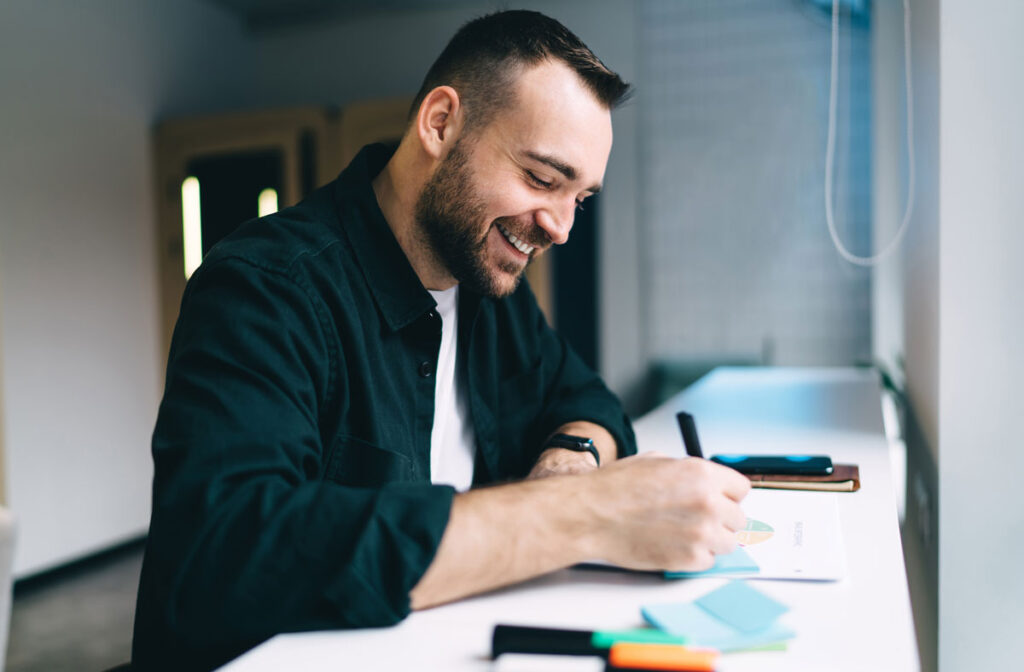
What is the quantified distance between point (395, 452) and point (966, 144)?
88 centimetres

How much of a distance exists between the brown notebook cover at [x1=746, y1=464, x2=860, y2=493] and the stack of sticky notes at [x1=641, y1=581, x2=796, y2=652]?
0.39 meters

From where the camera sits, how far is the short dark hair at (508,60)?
42.5 inches

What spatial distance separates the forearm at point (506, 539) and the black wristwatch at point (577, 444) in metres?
0.42

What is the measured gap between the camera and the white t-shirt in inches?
48.2

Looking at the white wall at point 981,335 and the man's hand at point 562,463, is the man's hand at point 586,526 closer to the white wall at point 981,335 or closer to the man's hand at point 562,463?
the man's hand at point 562,463

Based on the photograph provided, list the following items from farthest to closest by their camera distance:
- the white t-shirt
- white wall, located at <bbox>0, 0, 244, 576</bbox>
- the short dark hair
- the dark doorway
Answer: the dark doorway
white wall, located at <bbox>0, 0, 244, 576</bbox>
the white t-shirt
the short dark hair

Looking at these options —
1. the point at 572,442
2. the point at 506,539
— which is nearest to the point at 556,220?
the point at 572,442

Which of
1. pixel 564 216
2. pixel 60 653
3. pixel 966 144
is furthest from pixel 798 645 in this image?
pixel 60 653

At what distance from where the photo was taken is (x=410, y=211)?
1.17 m

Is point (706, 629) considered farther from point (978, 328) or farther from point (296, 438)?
point (978, 328)

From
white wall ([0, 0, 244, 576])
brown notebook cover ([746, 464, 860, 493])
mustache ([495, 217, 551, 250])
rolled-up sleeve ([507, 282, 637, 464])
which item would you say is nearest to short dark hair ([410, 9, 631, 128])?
mustache ([495, 217, 551, 250])

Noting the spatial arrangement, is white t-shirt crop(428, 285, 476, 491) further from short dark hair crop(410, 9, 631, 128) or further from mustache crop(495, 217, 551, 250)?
short dark hair crop(410, 9, 631, 128)

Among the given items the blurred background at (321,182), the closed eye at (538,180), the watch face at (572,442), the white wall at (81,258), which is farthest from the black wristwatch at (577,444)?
the white wall at (81,258)

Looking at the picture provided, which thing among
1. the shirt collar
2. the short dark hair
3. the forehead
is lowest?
the shirt collar
